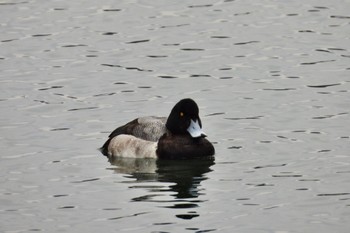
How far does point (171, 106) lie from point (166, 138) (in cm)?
233

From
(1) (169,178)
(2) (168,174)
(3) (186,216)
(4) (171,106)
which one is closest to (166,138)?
(2) (168,174)

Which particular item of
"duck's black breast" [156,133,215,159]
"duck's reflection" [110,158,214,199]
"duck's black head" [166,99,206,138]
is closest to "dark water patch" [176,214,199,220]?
"duck's reflection" [110,158,214,199]

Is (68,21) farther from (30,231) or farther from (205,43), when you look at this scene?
(30,231)

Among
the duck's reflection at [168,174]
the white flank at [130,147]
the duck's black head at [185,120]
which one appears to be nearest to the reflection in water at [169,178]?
the duck's reflection at [168,174]

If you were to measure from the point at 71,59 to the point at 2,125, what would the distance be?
16.7 feet

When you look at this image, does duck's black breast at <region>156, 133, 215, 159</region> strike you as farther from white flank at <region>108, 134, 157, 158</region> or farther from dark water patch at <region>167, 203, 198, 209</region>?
dark water patch at <region>167, 203, 198, 209</region>

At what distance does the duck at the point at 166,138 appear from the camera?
22.0 m

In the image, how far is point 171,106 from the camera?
24500mm

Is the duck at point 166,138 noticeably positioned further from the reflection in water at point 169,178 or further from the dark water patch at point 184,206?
the dark water patch at point 184,206

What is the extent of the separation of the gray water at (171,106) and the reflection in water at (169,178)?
Result: 0.12 feet

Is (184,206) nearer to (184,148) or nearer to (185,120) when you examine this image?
(184,148)

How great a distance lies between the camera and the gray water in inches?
720

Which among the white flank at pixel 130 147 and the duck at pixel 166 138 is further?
the white flank at pixel 130 147

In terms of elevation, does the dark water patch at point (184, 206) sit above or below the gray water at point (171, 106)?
below
